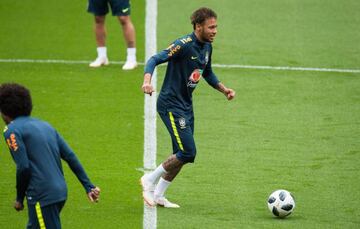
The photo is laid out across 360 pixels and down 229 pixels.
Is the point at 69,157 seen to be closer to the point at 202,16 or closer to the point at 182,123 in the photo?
the point at 182,123

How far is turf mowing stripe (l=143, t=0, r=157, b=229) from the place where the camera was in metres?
10.3

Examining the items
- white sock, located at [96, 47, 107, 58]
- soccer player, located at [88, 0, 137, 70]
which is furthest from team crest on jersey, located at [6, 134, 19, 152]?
white sock, located at [96, 47, 107, 58]

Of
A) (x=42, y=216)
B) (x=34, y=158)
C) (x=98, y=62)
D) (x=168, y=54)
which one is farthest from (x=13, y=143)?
(x=98, y=62)

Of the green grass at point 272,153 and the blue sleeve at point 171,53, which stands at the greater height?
the blue sleeve at point 171,53

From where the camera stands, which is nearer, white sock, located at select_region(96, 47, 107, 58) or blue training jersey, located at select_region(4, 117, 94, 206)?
blue training jersey, located at select_region(4, 117, 94, 206)

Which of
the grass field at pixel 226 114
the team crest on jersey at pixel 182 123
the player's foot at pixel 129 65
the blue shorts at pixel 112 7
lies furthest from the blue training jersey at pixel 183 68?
the player's foot at pixel 129 65

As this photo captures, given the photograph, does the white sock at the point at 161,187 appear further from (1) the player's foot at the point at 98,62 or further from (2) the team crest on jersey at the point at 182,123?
(1) the player's foot at the point at 98,62

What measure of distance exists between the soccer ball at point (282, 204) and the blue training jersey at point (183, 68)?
1365 millimetres

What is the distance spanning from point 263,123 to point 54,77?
3895mm

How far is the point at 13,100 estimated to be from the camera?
299 inches

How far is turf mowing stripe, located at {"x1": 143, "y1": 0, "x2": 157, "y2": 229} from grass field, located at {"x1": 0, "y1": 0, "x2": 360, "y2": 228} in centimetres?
10

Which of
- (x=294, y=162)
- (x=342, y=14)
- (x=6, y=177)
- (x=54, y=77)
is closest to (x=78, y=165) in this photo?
(x=6, y=177)

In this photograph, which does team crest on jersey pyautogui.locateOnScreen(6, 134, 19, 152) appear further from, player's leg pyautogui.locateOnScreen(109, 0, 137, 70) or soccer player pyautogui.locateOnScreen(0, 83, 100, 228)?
player's leg pyautogui.locateOnScreen(109, 0, 137, 70)

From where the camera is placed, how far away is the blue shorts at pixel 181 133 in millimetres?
10180
